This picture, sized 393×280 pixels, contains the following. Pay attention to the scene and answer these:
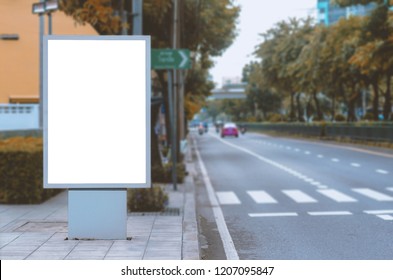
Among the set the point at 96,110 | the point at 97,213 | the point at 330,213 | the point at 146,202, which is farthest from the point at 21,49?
the point at 96,110

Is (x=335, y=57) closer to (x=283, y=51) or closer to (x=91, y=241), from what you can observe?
(x=283, y=51)

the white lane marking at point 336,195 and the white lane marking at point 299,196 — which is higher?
Result: the white lane marking at point 336,195

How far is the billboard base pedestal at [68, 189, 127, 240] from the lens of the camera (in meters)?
8.79

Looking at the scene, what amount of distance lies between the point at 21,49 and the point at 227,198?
22065 mm

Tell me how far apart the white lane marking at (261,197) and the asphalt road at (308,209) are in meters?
0.02

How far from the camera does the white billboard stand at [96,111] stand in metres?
8.46

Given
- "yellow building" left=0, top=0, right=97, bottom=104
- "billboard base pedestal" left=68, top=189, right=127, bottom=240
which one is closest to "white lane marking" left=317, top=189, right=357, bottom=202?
"billboard base pedestal" left=68, top=189, right=127, bottom=240

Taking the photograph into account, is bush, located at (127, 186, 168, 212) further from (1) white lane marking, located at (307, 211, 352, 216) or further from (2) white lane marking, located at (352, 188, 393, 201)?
(2) white lane marking, located at (352, 188, 393, 201)

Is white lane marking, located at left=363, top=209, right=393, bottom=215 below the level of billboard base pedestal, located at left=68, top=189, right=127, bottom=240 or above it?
below

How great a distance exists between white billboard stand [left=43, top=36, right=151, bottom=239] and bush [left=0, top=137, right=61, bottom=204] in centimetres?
516

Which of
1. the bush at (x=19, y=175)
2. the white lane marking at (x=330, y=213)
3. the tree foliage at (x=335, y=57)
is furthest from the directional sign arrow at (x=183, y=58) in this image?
the tree foliage at (x=335, y=57)

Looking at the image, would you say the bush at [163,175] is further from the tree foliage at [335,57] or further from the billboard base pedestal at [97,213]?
the tree foliage at [335,57]
